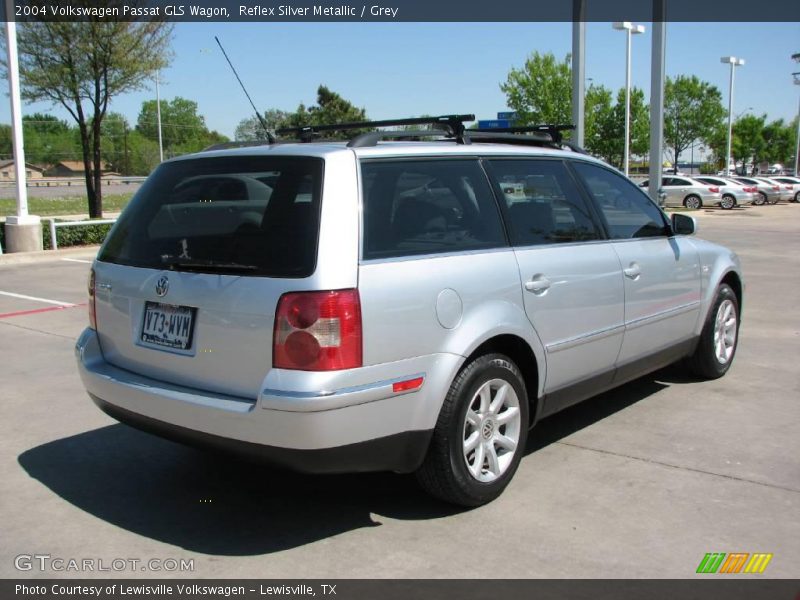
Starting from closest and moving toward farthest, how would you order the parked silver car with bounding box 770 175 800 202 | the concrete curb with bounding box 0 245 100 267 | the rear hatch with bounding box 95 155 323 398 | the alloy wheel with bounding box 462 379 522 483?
the rear hatch with bounding box 95 155 323 398 → the alloy wheel with bounding box 462 379 522 483 → the concrete curb with bounding box 0 245 100 267 → the parked silver car with bounding box 770 175 800 202

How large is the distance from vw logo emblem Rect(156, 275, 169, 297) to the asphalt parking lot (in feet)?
→ 3.62

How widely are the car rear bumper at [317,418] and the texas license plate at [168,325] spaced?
20cm

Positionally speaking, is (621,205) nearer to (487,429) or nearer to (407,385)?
Answer: (487,429)

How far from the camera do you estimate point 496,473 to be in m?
4.04

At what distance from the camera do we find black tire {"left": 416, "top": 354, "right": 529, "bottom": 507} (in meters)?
3.70

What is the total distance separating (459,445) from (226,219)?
4.94 feet

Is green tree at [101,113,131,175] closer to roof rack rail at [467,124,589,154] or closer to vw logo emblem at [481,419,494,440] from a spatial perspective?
roof rack rail at [467,124,589,154]

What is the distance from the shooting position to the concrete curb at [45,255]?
14484 mm

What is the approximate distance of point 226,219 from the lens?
3.73 meters

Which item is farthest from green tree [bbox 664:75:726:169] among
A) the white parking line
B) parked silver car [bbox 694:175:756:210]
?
the white parking line

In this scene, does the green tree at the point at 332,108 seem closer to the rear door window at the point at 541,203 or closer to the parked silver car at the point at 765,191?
the parked silver car at the point at 765,191

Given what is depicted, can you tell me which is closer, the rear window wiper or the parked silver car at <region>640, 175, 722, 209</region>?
the rear window wiper

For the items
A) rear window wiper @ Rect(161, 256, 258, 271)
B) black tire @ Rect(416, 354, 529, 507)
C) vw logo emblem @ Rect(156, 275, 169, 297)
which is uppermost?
rear window wiper @ Rect(161, 256, 258, 271)
